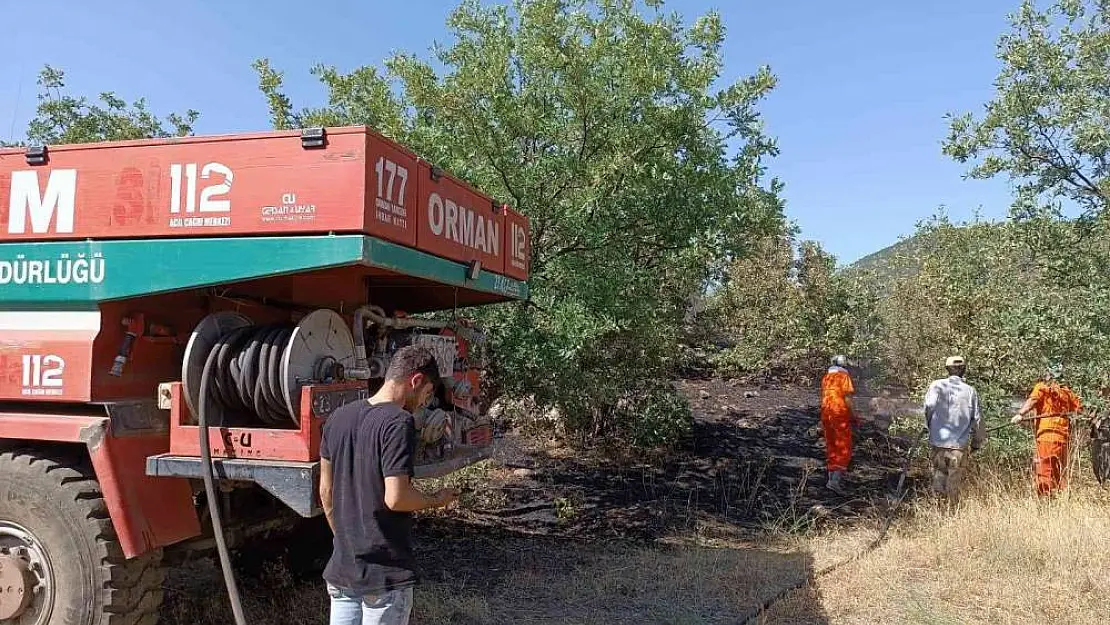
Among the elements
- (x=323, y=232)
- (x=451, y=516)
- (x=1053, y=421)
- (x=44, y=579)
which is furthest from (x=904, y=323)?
(x=44, y=579)

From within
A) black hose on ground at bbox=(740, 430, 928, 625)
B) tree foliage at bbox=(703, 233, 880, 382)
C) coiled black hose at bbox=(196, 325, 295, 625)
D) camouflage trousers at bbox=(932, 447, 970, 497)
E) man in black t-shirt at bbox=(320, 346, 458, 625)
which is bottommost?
black hose on ground at bbox=(740, 430, 928, 625)

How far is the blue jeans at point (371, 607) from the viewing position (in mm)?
3135

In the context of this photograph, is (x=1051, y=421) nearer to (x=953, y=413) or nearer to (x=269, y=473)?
(x=953, y=413)

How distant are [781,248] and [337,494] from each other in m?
13.4

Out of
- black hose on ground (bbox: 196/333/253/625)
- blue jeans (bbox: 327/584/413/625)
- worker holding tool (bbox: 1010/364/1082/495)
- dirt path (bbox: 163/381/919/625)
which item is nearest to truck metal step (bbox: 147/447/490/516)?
black hose on ground (bbox: 196/333/253/625)

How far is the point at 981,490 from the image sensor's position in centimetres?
813

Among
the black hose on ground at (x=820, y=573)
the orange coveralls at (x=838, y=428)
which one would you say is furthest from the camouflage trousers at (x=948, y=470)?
the orange coveralls at (x=838, y=428)

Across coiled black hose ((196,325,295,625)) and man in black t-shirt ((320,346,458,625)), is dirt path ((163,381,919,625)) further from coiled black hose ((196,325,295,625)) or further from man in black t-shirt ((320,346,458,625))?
man in black t-shirt ((320,346,458,625))

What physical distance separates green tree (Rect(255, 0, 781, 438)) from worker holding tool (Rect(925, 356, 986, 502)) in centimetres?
237

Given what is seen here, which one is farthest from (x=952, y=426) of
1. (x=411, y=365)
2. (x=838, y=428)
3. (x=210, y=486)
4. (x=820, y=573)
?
(x=210, y=486)

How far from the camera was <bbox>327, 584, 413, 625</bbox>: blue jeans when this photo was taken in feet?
10.3

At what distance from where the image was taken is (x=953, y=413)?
8.20 meters

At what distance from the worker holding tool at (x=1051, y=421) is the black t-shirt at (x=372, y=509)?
7.15 m

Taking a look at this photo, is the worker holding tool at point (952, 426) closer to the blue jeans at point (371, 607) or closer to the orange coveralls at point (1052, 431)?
the orange coveralls at point (1052, 431)
